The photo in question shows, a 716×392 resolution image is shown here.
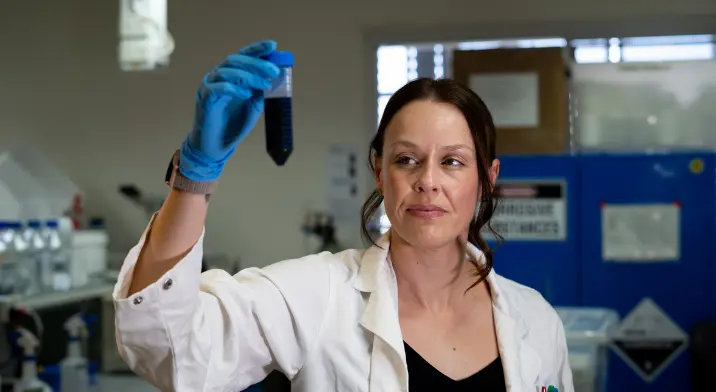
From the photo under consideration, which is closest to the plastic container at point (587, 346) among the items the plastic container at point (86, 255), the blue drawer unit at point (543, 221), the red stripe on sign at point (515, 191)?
the blue drawer unit at point (543, 221)

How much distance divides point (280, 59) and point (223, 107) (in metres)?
0.12

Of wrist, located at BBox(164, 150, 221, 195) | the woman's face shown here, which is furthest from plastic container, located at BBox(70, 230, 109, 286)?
wrist, located at BBox(164, 150, 221, 195)

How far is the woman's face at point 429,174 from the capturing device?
4.35ft

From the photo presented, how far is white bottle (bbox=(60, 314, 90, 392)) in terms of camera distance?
8.95 ft

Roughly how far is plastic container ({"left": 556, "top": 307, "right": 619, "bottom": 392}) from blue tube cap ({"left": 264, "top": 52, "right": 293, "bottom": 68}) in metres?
1.65

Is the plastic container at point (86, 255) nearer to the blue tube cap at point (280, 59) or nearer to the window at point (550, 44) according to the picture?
the window at point (550, 44)

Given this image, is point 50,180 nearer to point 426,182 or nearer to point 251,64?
point 426,182

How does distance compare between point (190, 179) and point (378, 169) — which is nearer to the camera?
point (190, 179)

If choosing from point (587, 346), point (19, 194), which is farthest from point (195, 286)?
point (19, 194)

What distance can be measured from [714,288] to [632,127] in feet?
2.64

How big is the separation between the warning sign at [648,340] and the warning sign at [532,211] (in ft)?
1.54

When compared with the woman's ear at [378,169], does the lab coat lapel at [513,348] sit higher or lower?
lower

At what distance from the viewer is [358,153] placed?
4.31 m

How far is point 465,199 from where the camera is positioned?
136 cm
